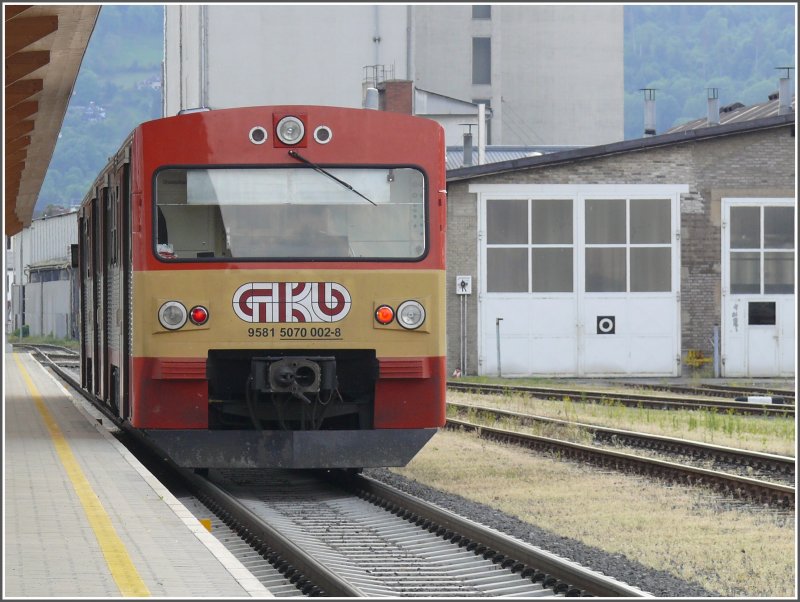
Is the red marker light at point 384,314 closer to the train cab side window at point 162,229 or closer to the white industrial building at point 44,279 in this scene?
the train cab side window at point 162,229

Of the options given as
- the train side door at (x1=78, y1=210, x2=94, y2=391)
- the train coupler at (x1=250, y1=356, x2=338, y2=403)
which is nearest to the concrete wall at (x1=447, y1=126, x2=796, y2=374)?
the train side door at (x1=78, y1=210, x2=94, y2=391)

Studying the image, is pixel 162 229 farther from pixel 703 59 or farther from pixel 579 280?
pixel 703 59

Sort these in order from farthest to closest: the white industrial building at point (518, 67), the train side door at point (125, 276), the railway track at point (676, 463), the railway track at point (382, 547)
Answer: the white industrial building at point (518, 67)
the train side door at point (125, 276)
the railway track at point (676, 463)
the railway track at point (382, 547)

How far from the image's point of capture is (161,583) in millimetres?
6734

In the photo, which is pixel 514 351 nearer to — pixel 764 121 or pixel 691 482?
pixel 764 121

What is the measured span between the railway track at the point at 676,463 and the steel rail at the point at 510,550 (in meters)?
2.98

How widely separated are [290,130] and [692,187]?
23477mm

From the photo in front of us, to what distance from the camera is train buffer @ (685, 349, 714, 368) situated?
108ft

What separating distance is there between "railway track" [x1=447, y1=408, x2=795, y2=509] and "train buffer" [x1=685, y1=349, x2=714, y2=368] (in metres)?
16.0

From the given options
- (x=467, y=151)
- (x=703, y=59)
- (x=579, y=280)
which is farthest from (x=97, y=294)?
(x=703, y=59)

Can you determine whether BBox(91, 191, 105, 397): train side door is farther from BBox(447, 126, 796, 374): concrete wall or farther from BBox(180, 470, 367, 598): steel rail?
BBox(447, 126, 796, 374): concrete wall

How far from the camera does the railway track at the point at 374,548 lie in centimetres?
782

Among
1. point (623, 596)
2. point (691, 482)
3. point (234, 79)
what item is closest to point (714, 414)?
point (691, 482)

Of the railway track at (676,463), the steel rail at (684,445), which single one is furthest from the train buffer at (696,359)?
the railway track at (676,463)
